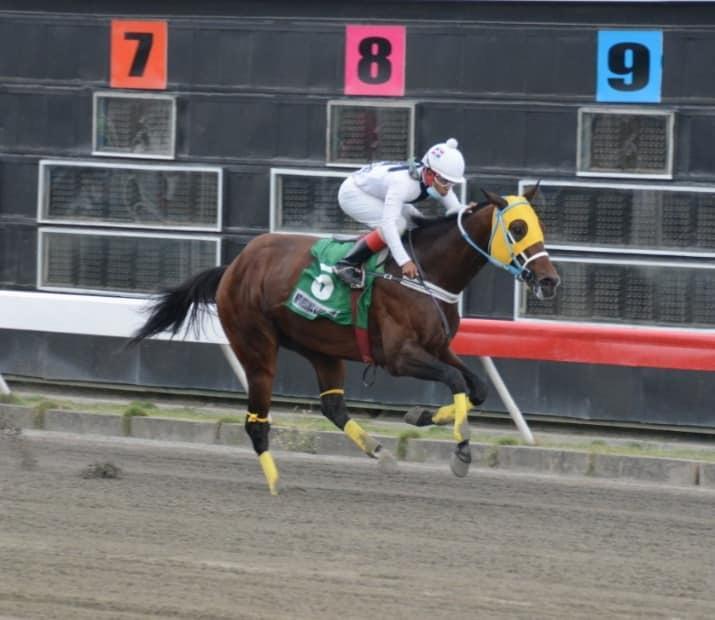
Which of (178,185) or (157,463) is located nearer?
(157,463)


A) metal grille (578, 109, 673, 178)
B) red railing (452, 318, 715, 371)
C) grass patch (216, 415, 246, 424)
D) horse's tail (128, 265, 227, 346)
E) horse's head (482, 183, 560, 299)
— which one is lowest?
grass patch (216, 415, 246, 424)

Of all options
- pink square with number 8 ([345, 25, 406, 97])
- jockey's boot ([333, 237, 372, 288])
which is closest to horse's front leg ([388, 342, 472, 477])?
jockey's boot ([333, 237, 372, 288])

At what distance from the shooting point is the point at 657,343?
11.7 metres

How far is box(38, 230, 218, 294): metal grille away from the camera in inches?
543

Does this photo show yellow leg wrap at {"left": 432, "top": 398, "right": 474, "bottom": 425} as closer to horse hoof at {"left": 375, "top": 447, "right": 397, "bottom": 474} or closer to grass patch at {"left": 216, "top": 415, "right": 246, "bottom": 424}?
horse hoof at {"left": 375, "top": 447, "right": 397, "bottom": 474}

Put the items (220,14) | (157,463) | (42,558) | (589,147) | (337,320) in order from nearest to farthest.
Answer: (42,558)
(337,320)
(157,463)
(589,147)
(220,14)

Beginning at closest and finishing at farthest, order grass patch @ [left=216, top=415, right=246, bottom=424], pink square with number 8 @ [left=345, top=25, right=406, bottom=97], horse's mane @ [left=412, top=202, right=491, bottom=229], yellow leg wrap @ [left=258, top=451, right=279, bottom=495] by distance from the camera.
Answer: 1. yellow leg wrap @ [left=258, top=451, right=279, bottom=495]
2. horse's mane @ [left=412, top=202, right=491, bottom=229]
3. grass patch @ [left=216, top=415, right=246, bottom=424]
4. pink square with number 8 @ [left=345, top=25, right=406, bottom=97]

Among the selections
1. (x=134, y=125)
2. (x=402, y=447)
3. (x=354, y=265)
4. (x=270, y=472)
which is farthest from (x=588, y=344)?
(x=134, y=125)

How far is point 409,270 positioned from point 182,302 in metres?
1.74

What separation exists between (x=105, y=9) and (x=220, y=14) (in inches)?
37.1

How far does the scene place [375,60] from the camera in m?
13.2

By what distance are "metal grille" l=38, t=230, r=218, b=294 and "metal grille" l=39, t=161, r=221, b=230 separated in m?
0.13

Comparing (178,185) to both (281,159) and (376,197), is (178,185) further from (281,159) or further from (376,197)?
(376,197)

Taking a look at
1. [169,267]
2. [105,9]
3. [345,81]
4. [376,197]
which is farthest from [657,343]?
[105,9]
